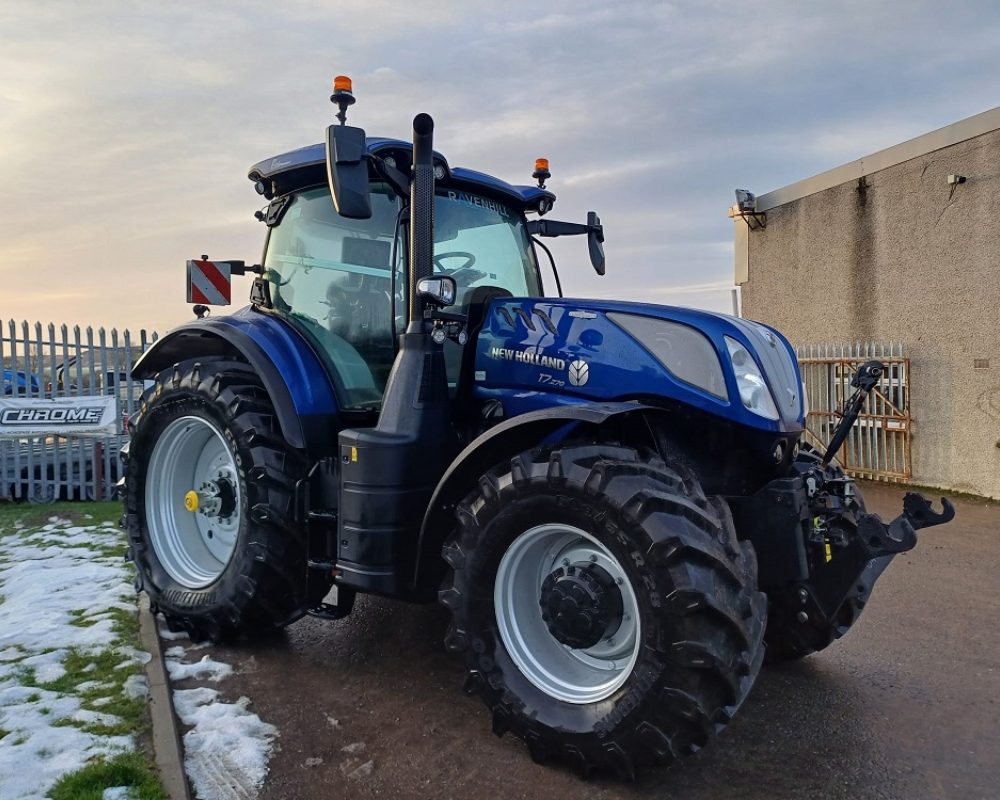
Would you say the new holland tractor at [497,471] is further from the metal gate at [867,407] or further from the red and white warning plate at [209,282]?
the metal gate at [867,407]

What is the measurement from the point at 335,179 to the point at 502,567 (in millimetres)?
1698

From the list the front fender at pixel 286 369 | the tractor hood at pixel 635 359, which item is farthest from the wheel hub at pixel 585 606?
the front fender at pixel 286 369

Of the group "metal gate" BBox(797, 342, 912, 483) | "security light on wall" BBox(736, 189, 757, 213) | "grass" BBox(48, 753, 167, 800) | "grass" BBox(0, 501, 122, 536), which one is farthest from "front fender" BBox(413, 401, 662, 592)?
"security light on wall" BBox(736, 189, 757, 213)

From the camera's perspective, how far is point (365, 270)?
4.11m

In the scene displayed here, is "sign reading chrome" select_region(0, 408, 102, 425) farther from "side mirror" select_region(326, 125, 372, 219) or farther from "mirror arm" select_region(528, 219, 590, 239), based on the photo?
"side mirror" select_region(326, 125, 372, 219)

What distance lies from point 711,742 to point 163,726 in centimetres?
218

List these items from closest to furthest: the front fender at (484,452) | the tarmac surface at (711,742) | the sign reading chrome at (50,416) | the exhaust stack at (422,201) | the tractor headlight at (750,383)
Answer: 1. the tarmac surface at (711,742)
2. the front fender at (484,452)
3. the tractor headlight at (750,383)
4. the exhaust stack at (422,201)
5. the sign reading chrome at (50,416)

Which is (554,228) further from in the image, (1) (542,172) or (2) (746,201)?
(2) (746,201)

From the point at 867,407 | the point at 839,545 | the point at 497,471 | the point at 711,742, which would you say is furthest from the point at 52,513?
the point at 867,407

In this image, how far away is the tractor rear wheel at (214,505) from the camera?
12.7ft

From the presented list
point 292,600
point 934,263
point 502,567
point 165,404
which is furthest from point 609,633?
point 934,263

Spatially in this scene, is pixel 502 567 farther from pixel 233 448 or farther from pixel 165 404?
pixel 165 404

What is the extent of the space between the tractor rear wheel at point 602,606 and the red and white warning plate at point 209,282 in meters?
2.78

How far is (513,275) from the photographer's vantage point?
447cm
